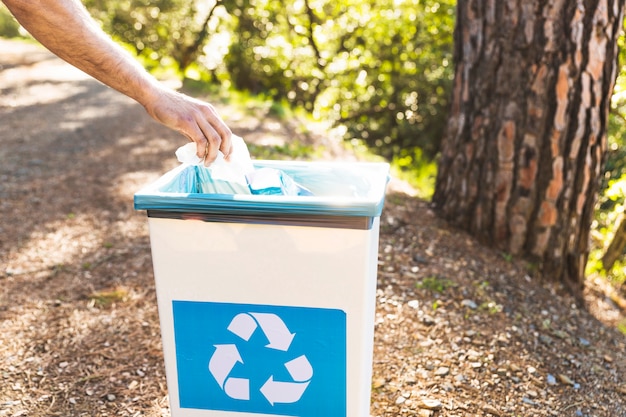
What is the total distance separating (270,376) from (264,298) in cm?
23

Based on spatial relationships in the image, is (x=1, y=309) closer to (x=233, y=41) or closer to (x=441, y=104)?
(x=441, y=104)

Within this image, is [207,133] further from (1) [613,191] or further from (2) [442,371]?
(1) [613,191]

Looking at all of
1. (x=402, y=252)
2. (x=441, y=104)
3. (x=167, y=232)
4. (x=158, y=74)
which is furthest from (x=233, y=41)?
(x=167, y=232)

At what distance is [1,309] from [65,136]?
3.45 metres

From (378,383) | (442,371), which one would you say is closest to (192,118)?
(378,383)

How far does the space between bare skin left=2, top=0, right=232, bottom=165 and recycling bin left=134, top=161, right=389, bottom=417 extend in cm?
17

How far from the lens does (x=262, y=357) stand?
1595mm

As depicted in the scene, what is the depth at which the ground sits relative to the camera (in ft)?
6.88


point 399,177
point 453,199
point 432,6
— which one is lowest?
point 399,177

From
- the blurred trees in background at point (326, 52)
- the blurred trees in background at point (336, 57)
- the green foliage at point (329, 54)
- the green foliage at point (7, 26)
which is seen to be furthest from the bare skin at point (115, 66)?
the green foliage at point (7, 26)

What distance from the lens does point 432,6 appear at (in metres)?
5.82

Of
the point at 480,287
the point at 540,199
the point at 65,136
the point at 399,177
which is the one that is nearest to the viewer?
the point at 480,287

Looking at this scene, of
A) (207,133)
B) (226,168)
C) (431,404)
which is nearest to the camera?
(207,133)

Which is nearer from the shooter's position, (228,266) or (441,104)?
(228,266)
